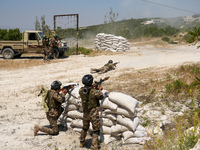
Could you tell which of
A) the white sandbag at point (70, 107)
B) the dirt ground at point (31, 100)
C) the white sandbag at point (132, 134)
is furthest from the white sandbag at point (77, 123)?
the white sandbag at point (132, 134)

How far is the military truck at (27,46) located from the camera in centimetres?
1411

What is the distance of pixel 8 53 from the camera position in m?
14.8

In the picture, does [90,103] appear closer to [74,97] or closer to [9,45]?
[74,97]

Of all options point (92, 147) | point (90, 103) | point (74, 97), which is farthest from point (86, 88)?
point (92, 147)

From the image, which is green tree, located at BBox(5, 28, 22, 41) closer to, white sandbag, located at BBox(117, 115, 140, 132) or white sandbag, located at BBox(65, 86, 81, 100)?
white sandbag, located at BBox(65, 86, 81, 100)

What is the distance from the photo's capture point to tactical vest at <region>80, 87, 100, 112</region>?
14.4 feet

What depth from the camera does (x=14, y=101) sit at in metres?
7.65

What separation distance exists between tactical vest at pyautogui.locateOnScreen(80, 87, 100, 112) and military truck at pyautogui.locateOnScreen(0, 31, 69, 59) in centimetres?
1043

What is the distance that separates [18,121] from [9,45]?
404 inches

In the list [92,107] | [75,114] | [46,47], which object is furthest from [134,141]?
[46,47]

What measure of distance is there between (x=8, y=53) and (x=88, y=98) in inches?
485

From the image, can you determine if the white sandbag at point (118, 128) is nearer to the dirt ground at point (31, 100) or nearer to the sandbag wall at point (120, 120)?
the sandbag wall at point (120, 120)

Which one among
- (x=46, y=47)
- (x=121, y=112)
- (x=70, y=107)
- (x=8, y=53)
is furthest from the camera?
(x=8, y=53)

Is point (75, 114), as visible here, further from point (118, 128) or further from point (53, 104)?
point (118, 128)
